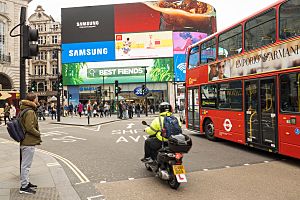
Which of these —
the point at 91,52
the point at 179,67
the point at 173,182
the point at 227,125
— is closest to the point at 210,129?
the point at 227,125

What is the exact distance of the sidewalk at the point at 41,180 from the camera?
488cm

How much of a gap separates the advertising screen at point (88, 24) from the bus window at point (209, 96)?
1536 inches

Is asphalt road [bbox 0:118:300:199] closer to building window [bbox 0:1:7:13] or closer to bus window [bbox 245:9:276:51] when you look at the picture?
bus window [bbox 245:9:276:51]

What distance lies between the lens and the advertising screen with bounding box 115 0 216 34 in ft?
159

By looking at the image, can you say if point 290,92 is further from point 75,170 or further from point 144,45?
point 144,45

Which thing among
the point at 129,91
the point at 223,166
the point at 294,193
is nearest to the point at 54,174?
the point at 223,166

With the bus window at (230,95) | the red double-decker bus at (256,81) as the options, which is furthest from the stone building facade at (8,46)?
the bus window at (230,95)

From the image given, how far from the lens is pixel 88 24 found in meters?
49.2

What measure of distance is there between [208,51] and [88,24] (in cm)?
4154

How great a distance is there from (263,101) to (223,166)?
7.28ft

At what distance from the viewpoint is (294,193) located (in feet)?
16.0

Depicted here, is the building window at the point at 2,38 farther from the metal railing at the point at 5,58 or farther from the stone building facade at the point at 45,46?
the stone building facade at the point at 45,46

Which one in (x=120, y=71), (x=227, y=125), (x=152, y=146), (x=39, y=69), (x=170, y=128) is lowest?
(x=152, y=146)

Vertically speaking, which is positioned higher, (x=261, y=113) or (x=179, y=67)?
(x=179, y=67)
